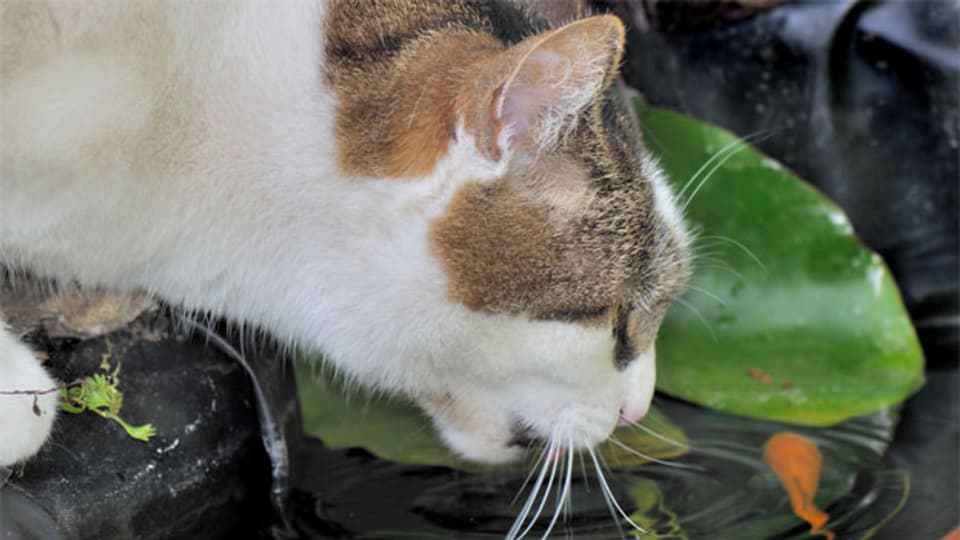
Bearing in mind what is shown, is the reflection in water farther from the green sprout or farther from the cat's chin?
the green sprout

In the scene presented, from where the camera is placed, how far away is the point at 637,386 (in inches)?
62.7

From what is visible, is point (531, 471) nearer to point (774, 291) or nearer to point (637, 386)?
point (637, 386)

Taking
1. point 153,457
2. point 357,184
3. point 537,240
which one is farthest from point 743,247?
point 153,457

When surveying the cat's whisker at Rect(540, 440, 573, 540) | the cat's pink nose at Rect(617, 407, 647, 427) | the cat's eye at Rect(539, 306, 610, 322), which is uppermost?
the cat's eye at Rect(539, 306, 610, 322)

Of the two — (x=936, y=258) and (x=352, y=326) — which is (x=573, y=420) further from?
(x=936, y=258)

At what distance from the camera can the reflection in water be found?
162 cm

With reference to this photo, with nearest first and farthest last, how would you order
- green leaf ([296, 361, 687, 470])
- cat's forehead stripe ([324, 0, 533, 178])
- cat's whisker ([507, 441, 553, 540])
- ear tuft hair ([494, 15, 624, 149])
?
ear tuft hair ([494, 15, 624, 149]) < cat's forehead stripe ([324, 0, 533, 178]) < cat's whisker ([507, 441, 553, 540]) < green leaf ([296, 361, 687, 470])

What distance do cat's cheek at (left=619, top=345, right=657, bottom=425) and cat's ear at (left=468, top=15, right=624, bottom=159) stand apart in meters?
0.40

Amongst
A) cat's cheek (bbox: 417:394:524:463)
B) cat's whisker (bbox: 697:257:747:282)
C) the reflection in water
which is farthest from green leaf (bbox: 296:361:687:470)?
cat's whisker (bbox: 697:257:747:282)

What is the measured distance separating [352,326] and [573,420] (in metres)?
0.31

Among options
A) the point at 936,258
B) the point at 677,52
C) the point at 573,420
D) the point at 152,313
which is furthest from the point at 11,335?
the point at 936,258

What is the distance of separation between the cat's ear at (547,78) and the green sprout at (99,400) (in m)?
0.59

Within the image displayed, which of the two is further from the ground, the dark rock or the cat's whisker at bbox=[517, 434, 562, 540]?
the dark rock

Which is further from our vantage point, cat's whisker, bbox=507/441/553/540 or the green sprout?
cat's whisker, bbox=507/441/553/540
